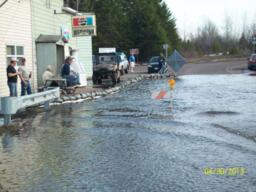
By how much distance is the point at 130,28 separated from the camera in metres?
73.9

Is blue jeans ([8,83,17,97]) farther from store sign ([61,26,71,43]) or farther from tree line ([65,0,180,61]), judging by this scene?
tree line ([65,0,180,61])

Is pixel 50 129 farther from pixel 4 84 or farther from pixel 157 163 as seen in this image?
Answer: pixel 4 84

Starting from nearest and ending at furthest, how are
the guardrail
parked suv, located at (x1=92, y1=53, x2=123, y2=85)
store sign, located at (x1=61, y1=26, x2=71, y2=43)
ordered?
the guardrail, store sign, located at (x1=61, y1=26, x2=71, y2=43), parked suv, located at (x1=92, y1=53, x2=123, y2=85)

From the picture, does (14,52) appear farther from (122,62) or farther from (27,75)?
(122,62)

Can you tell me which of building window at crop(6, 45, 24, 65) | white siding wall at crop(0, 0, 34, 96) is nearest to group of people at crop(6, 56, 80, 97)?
building window at crop(6, 45, 24, 65)

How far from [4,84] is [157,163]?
12560 mm

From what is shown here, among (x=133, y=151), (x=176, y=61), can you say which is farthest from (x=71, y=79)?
(x=133, y=151)

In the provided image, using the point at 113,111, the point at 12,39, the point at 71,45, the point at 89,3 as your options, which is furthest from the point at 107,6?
the point at 113,111

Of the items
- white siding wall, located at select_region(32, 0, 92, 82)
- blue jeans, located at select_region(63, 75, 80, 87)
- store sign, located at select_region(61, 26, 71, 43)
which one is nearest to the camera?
blue jeans, located at select_region(63, 75, 80, 87)

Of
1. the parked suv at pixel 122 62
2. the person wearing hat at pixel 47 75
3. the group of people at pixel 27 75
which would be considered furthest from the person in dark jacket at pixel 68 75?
the parked suv at pixel 122 62
